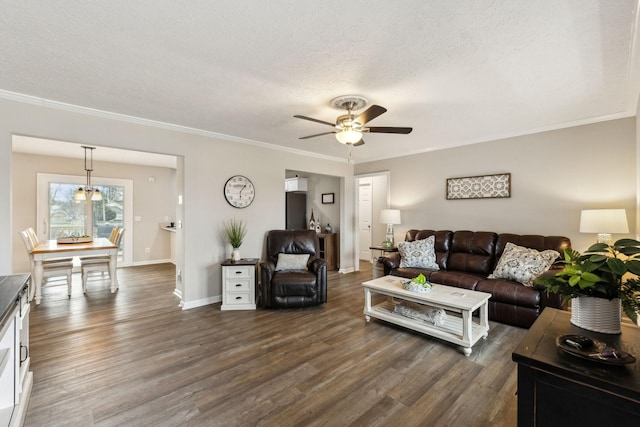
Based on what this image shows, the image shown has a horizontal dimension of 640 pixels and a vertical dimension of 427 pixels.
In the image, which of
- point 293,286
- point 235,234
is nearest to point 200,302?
point 235,234

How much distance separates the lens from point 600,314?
1.19m

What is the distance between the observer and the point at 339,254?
6.21m

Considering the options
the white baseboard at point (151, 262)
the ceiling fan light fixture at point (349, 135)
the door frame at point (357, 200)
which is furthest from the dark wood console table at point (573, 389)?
the white baseboard at point (151, 262)

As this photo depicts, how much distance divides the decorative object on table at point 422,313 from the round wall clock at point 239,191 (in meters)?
2.64

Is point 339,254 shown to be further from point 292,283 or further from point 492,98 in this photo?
point 492,98

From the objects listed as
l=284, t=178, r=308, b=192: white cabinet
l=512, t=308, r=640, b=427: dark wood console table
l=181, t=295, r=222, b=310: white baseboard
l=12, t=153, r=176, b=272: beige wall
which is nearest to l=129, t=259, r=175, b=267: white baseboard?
l=12, t=153, r=176, b=272: beige wall

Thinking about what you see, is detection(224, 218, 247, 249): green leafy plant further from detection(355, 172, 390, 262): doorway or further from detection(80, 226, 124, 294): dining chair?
detection(355, 172, 390, 262): doorway

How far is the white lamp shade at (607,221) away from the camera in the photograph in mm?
2904

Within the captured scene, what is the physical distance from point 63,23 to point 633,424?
318cm

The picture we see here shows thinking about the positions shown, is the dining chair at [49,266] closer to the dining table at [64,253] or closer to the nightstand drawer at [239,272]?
the dining table at [64,253]

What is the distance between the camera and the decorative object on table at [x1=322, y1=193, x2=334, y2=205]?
659 centimetres

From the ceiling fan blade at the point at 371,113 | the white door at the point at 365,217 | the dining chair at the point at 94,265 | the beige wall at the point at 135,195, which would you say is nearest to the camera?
the ceiling fan blade at the point at 371,113

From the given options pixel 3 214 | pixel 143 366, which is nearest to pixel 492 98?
pixel 143 366

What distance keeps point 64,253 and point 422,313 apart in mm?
5077
